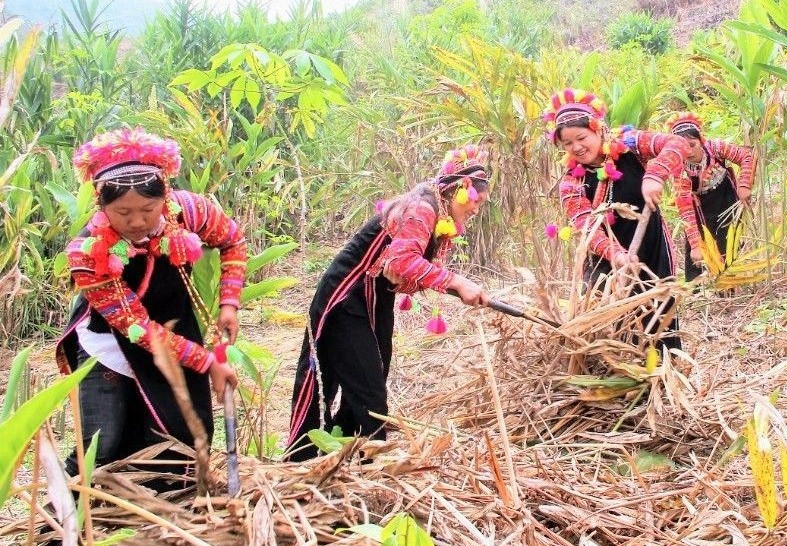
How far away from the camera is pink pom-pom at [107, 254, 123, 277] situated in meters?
1.86

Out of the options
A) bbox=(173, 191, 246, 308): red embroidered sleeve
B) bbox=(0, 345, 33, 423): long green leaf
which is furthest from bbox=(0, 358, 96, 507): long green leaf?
bbox=(173, 191, 246, 308): red embroidered sleeve

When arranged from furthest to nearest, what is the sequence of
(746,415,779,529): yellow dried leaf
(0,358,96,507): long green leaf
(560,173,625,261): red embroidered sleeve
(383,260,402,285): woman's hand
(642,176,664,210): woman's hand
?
(560,173,625,261): red embroidered sleeve
(642,176,664,210): woman's hand
(383,260,402,285): woman's hand
(746,415,779,529): yellow dried leaf
(0,358,96,507): long green leaf

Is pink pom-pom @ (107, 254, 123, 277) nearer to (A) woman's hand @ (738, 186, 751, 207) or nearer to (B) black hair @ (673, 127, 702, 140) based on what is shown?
(B) black hair @ (673, 127, 702, 140)

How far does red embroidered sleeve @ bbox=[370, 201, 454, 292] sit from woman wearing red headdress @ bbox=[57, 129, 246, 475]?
46cm

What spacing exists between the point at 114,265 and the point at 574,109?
181cm

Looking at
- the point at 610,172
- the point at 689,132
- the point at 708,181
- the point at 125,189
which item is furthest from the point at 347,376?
the point at 708,181

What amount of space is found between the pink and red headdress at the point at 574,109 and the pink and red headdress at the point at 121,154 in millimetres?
1586

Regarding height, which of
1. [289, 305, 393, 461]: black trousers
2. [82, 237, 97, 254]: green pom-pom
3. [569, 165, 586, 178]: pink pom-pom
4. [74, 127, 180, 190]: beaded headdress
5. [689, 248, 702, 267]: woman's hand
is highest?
[74, 127, 180, 190]: beaded headdress

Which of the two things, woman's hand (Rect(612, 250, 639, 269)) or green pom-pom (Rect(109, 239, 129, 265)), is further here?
woman's hand (Rect(612, 250, 639, 269))

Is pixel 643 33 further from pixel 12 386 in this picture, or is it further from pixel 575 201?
pixel 12 386

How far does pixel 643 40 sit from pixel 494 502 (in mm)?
11750

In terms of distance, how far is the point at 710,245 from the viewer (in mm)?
3465

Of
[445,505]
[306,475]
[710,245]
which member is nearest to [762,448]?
[445,505]

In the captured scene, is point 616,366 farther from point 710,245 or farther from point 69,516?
point 69,516
